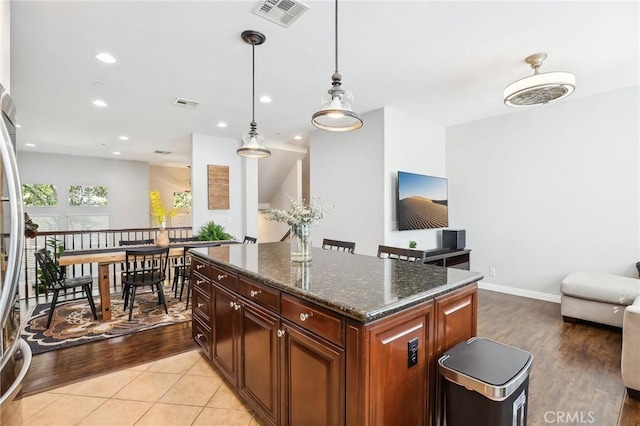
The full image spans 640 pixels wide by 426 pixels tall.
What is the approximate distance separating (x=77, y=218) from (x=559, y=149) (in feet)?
35.0

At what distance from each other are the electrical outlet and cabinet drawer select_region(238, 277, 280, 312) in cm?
69

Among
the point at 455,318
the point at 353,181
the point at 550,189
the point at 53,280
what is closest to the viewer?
the point at 455,318

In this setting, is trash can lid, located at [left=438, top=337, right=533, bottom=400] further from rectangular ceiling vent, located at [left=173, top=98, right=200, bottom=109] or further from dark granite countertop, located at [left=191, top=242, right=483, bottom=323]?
rectangular ceiling vent, located at [left=173, top=98, right=200, bottom=109]

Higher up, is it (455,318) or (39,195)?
(39,195)

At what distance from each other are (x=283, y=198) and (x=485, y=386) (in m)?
7.93

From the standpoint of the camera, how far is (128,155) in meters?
8.17

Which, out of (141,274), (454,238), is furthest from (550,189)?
(141,274)

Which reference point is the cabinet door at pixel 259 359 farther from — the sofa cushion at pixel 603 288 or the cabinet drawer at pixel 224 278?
the sofa cushion at pixel 603 288

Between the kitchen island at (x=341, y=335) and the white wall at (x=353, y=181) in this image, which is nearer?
the kitchen island at (x=341, y=335)

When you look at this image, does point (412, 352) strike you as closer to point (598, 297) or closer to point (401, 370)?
point (401, 370)

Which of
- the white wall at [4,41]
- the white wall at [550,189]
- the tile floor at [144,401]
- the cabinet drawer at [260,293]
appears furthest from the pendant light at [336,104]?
the white wall at [550,189]

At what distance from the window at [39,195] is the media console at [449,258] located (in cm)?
916

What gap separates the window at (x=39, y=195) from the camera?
25.1 ft

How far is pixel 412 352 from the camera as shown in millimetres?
1438
